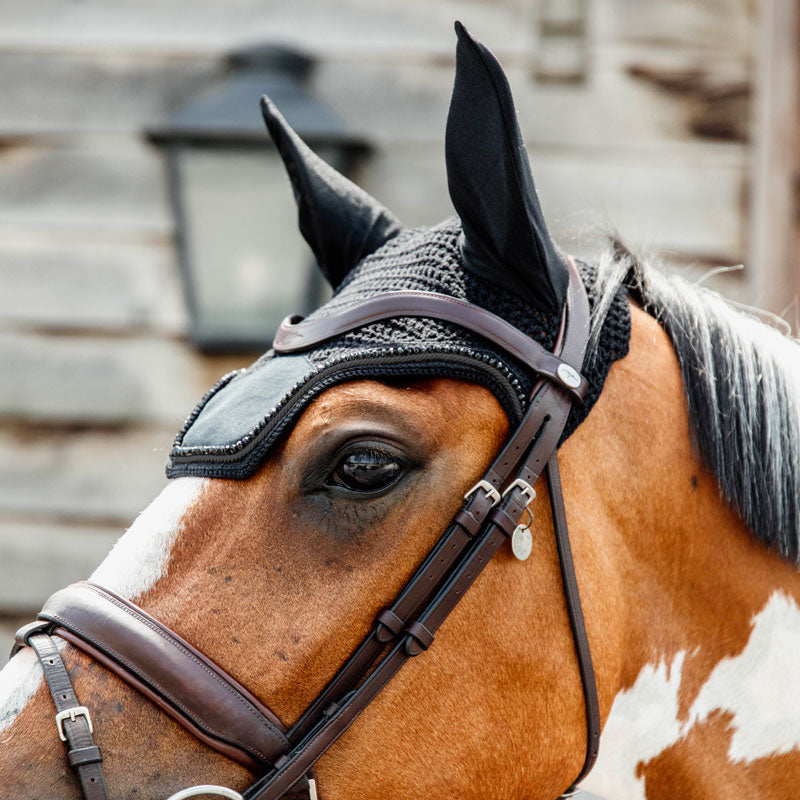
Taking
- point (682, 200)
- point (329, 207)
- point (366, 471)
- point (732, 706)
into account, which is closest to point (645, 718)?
point (732, 706)

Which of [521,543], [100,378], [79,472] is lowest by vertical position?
[79,472]

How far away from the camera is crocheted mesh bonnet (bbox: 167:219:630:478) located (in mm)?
896

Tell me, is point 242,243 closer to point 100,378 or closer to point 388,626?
point 100,378

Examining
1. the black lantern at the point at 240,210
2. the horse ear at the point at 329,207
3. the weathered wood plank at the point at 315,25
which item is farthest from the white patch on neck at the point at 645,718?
the weathered wood plank at the point at 315,25

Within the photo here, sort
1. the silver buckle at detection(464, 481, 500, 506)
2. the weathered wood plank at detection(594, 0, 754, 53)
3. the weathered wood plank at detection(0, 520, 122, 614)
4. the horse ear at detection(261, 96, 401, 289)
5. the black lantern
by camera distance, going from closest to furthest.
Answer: the silver buckle at detection(464, 481, 500, 506) → the horse ear at detection(261, 96, 401, 289) → the black lantern → the weathered wood plank at detection(594, 0, 754, 53) → the weathered wood plank at detection(0, 520, 122, 614)

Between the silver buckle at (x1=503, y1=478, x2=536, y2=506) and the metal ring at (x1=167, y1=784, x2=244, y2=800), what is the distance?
1.29 ft

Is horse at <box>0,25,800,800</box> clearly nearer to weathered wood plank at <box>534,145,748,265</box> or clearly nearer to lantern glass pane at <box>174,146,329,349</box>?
lantern glass pane at <box>174,146,329,349</box>

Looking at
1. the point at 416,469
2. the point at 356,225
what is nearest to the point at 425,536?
the point at 416,469

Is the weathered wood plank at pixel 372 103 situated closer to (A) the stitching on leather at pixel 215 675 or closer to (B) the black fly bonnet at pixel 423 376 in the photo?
(B) the black fly bonnet at pixel 423 376

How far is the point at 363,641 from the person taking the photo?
0.88m

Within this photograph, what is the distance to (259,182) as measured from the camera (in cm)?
223

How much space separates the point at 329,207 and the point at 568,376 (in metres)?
0.47

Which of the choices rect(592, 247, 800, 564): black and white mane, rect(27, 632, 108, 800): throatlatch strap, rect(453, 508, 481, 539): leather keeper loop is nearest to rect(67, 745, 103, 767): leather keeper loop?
rect(27, 632, 108, 800): throatlatch strap

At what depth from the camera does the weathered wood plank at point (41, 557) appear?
253cm
